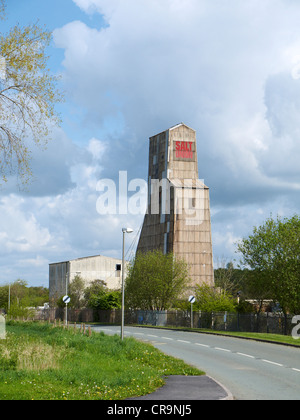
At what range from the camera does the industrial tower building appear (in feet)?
277

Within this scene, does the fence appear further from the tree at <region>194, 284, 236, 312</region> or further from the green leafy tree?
the green leafy tree

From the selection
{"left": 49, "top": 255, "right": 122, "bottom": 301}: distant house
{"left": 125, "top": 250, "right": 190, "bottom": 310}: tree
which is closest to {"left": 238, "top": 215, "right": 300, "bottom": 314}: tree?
{"left": 125, "top": 250, "right": 190, "bottom": 310}: tree

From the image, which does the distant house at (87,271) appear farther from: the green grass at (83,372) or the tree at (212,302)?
the green grass at (83,372)

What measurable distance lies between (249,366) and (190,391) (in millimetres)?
7324

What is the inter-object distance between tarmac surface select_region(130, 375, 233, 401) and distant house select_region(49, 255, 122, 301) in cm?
9741

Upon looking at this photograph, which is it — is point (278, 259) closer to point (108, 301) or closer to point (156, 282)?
point (156, 282)

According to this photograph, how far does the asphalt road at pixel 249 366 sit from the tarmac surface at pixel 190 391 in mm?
469

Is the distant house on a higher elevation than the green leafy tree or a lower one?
higher

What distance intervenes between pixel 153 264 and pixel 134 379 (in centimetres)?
5302

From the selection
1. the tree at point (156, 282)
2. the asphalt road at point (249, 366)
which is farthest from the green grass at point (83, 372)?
the tree at point (156, 282)

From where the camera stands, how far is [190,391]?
13.8 metres

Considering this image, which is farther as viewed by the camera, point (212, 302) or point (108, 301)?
point (108, 301)

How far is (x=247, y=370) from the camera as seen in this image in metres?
19.3

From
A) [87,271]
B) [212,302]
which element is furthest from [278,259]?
[87,271]
